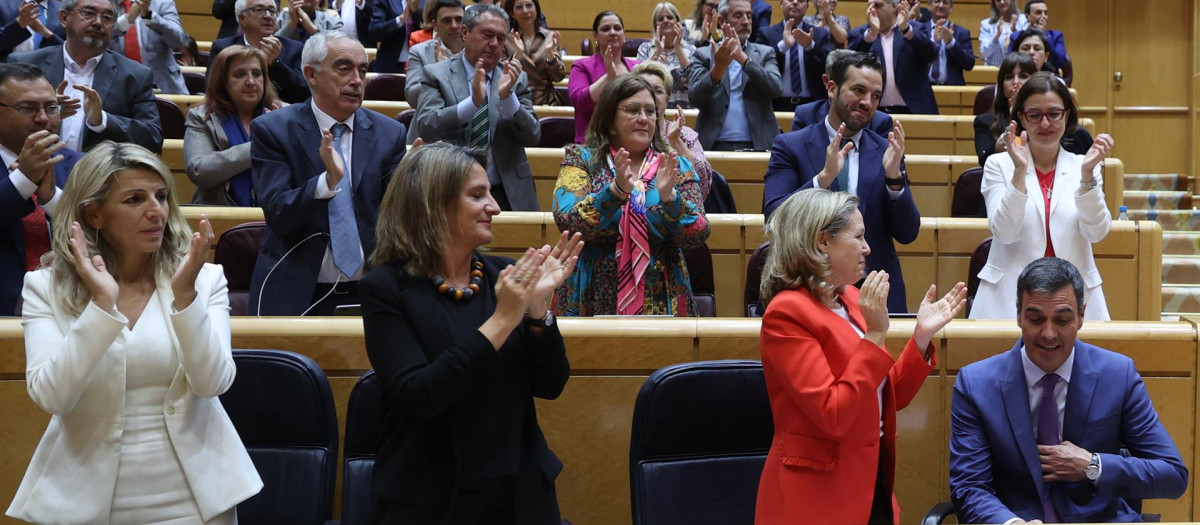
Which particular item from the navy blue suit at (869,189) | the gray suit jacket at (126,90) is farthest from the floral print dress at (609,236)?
the gray suit jacket at (126,90)

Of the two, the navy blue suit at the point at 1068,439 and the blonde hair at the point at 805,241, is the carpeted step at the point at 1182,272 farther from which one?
the blonde hair at the point at 805,241

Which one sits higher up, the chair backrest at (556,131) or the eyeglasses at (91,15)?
the eyeglasses at (91,15)

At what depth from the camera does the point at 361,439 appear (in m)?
2.29

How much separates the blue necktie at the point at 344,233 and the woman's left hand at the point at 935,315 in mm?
1524

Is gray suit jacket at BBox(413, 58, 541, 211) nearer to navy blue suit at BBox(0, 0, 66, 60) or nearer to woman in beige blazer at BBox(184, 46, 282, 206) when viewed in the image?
woman in beige blazer at BBox(184, 46, 282, 206)

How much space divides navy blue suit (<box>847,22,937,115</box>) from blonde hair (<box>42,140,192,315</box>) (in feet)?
15.9

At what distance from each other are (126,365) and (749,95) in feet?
12.9

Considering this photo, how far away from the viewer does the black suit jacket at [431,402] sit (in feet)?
5.97

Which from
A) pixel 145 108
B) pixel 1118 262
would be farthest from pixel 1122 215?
pixel 145 108

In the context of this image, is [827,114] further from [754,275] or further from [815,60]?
[815,60]

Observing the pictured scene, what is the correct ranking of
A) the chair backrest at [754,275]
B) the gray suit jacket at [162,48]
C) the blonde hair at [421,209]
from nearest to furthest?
the blonde hair at [421,209] < the chair backrest at [754,275] < the gray suit jacket at [162,48]

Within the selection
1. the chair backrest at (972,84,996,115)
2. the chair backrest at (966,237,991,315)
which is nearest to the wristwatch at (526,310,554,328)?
the chair backrest at (966,237,991,315)

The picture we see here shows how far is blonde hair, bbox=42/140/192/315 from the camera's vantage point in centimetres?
197

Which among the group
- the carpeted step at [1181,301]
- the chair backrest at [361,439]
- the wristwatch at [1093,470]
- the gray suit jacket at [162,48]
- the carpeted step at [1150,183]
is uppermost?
the gray suit jacket at [162,48]
